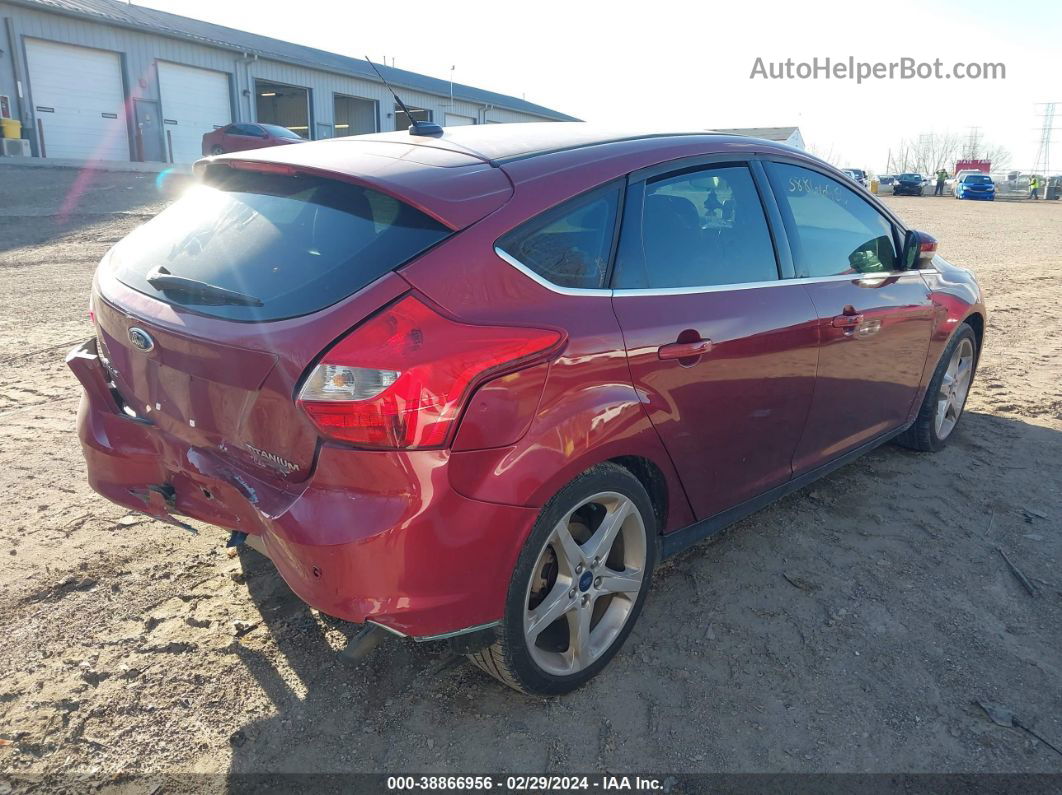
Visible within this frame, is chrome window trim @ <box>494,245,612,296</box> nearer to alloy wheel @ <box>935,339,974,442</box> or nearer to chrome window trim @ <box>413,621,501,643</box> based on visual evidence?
chrome window trim @ <box>413,621,501,643</box>

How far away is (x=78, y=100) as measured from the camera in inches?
917

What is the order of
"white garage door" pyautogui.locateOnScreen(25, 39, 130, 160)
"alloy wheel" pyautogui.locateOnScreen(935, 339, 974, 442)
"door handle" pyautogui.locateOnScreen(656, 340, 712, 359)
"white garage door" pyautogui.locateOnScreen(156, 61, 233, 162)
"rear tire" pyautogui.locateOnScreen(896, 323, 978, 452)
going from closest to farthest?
"door handle" pyautogui.locateOnScreen(656, 340, 712, 359) < "rear tire" pyautogui.locateOnScreen(896, 323, 978, 452) < "alloy wheel" pyautogui.locateOnScreen(935, 339, 974, 442) < "white garage door" pyautogui.locateOnScreen(25, 39, 130, 160) < "white garage door" pyautogui.locateOnScreen(156, 61, 233, 162)

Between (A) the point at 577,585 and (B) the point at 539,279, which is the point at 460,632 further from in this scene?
(B) the point at 539,279

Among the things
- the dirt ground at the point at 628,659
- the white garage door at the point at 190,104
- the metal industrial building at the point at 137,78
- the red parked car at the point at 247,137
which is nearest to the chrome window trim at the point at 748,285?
the dirt ground at the point at 628,659

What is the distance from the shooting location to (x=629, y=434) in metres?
2.48

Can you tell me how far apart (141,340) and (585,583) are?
1.63m

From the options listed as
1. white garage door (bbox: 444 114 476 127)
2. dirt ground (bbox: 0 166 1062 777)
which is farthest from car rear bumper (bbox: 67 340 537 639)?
white garage door (bbox: 444 114 476 127)

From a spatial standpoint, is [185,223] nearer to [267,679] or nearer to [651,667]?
[267,679]

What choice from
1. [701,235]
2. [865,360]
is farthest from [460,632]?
[865,360]

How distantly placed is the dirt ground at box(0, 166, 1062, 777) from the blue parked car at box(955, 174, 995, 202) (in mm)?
44699

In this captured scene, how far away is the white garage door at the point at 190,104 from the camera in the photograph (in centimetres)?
2567

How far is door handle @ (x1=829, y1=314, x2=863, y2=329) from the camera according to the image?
3355 millimetres

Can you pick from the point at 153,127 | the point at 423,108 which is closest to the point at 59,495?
the point at 153,127

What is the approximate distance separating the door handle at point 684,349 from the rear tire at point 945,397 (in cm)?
240
